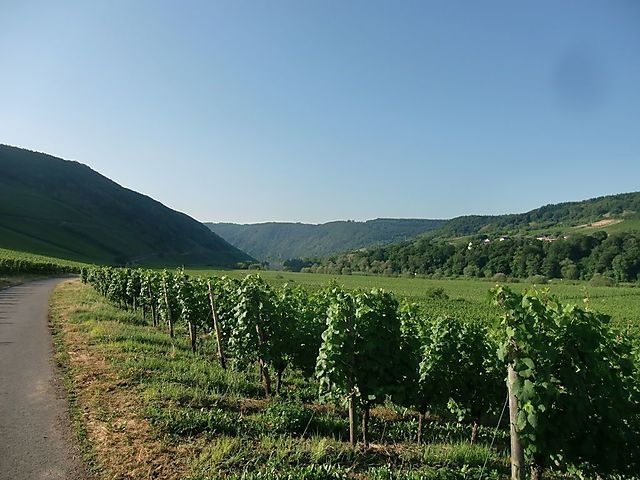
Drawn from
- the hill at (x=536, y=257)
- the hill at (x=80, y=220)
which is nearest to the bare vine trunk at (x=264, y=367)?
the hill at (x=80, y=220)

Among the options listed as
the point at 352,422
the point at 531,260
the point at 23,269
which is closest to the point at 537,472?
the point at 352,422

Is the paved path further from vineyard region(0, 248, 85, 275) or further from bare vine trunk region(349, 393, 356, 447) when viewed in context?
vineyard region(0, 248, 85, 275)

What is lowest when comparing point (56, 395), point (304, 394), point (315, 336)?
point (304, 394)

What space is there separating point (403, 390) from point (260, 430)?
2.86 metres

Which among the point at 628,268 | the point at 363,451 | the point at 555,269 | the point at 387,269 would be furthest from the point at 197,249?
the point at 363,451

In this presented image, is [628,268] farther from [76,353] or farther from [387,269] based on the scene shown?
[76,353]

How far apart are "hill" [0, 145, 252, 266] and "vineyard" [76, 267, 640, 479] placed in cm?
9165

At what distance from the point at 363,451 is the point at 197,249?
618 feet

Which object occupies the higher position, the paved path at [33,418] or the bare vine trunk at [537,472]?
the paved path at [33,418]

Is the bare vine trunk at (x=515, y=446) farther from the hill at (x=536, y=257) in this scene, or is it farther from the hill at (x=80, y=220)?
the hill at (x=80, y=220)

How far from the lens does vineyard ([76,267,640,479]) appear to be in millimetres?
5734

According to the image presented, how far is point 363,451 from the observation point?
7.16 m

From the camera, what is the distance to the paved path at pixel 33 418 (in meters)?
6.17

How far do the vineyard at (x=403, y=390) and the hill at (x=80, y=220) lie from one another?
91.7 meters
